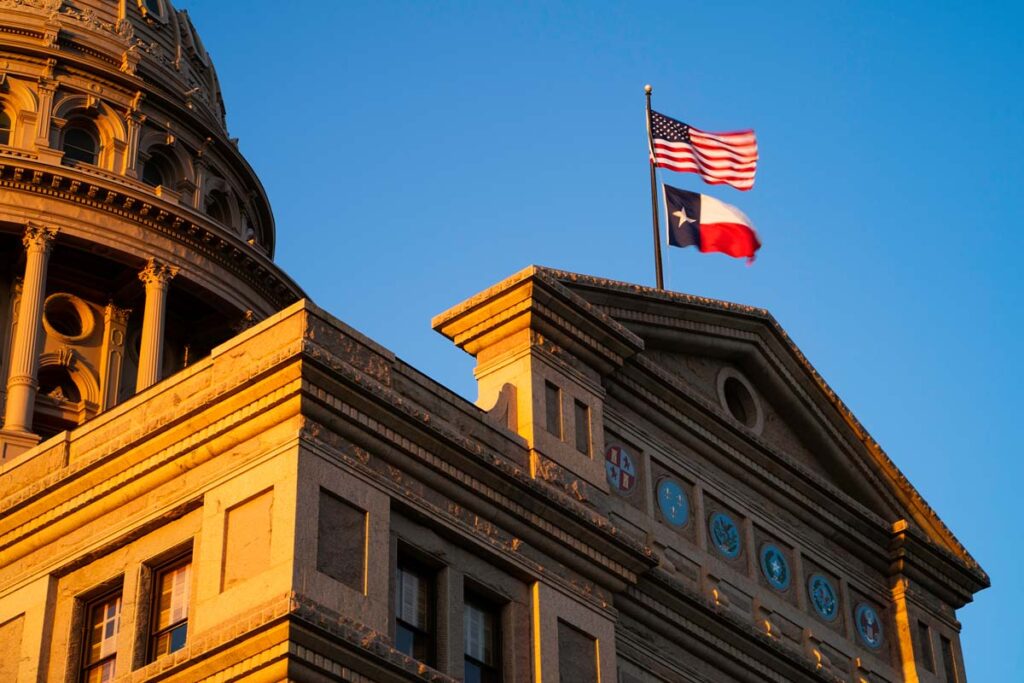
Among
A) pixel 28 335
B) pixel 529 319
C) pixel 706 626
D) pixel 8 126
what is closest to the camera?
pixel 529 319

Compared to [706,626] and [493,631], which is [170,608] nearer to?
[493,631]

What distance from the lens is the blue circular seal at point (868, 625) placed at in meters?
33.5

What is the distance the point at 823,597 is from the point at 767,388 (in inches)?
153

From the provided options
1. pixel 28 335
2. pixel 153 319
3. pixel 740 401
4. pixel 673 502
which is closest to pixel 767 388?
pixel 740 401

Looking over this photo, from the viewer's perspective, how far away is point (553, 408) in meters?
28.2

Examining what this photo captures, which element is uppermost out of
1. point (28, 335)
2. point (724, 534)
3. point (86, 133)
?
point (86, 133)

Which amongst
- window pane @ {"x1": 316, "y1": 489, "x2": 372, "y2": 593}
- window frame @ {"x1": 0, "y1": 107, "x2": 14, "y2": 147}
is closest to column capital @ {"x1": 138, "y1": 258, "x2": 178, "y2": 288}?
window frame @ {"x1": 0, "y1": 107, "x2": 14, "y2": 147}

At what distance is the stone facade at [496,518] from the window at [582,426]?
0.04 metres

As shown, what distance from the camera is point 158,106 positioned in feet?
205

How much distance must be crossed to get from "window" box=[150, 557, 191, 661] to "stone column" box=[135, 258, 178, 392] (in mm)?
29920

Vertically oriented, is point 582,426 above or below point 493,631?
above

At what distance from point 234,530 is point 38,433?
1213 inches

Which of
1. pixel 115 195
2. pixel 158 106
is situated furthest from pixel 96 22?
pixel 115 195

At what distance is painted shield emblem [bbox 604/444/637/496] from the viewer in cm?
2906
